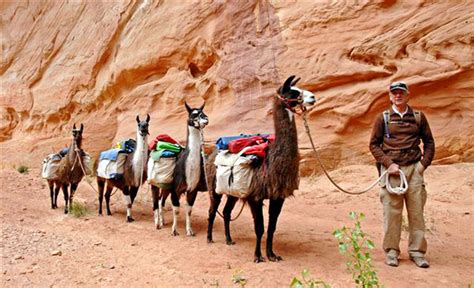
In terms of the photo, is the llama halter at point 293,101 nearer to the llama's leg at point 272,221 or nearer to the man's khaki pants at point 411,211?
the llama's leg at point 272,221

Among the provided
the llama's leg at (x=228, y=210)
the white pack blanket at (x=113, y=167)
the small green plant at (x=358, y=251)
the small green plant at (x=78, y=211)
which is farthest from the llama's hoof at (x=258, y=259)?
the small green plant at (x=78, y=211)

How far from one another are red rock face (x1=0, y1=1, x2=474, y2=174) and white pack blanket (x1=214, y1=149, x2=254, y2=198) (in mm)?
5699

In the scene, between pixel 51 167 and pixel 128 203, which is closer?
pixel 128 203

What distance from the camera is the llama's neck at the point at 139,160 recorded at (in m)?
8.55

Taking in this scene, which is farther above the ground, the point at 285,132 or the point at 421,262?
the point at 285,132

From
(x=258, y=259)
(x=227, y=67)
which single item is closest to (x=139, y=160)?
(x=258, y=259)

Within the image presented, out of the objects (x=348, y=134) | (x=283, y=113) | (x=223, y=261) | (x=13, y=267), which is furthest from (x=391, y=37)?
(x=13, y=267)

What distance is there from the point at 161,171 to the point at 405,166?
12.7 feet

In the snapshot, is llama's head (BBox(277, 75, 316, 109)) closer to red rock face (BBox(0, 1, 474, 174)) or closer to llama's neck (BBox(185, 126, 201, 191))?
llama's neck (BBox(185, 126, 201, 191))

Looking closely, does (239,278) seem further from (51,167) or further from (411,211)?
(51,167)

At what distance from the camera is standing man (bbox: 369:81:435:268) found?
5.19m

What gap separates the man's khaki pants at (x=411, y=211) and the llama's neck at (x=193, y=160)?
302 cm

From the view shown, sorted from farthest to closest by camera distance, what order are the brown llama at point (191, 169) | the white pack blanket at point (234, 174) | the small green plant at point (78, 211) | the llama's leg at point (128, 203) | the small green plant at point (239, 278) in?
the small green plant at point (78, 211) → the llama's leg at point (128, 203) → the brown llama at point (191, 169) → the white pack blanket at point (234, 174) → the small green plant at point (239, 278)

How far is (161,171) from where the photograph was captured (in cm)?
748
